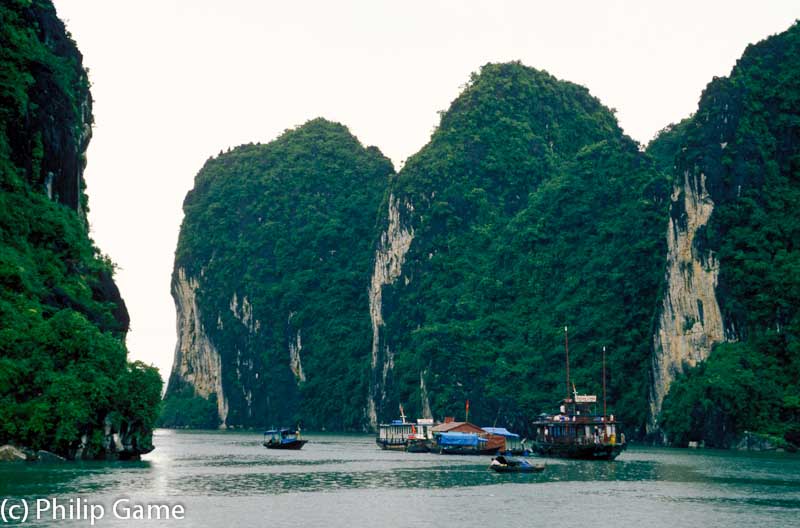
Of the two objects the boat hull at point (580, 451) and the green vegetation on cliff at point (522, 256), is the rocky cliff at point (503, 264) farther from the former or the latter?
the boat hull at point (580, 451)

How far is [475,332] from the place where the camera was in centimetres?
11312

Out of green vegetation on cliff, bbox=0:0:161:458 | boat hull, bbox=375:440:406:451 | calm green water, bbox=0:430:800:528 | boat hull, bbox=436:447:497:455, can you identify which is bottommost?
calm green water, bbox=0:430:800:528

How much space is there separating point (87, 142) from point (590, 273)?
56.9 metres

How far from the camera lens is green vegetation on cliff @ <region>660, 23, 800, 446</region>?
77.9m

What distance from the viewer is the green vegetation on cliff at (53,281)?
47156 mm

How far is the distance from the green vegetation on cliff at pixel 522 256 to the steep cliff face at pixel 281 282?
10395 mm

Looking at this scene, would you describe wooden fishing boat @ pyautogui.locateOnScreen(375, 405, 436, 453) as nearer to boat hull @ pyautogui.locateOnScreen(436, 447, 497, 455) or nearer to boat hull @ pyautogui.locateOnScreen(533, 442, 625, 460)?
boat hull @ pyautogui.locateOnScreen(436, 447, 497, 455)

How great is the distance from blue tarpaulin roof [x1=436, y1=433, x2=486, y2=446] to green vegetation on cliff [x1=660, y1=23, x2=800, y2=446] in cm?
1774

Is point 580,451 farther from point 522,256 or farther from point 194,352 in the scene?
point 194,352

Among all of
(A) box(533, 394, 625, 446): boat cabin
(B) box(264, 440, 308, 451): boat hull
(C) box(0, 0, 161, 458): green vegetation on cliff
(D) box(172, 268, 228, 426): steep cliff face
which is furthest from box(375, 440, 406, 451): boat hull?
(D) box(172, 268, 228, 426): steep cliff face

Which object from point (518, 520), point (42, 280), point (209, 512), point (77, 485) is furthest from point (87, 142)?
point (518, 520)

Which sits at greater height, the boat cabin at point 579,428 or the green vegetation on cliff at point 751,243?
the green vegetation on cliff at point 751,243

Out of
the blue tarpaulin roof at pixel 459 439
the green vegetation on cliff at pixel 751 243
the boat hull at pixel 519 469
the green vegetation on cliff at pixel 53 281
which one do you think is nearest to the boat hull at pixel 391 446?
the blue tarpaulin roof at pixel 459 439

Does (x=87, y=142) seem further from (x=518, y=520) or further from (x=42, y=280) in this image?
(x=518, y=520)
